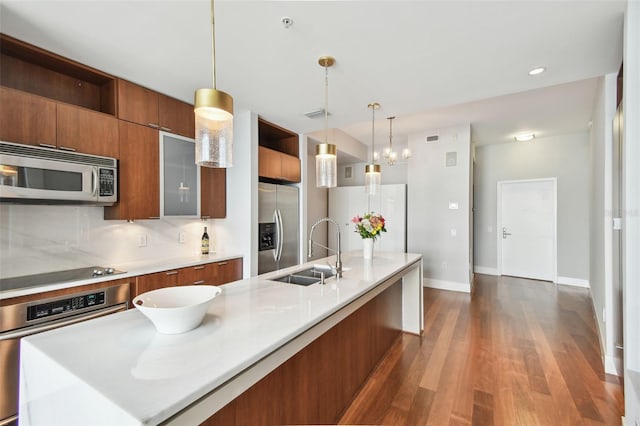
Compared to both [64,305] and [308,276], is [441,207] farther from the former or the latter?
[64,305]

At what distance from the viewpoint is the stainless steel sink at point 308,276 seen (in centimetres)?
221

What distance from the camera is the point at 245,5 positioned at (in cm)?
166

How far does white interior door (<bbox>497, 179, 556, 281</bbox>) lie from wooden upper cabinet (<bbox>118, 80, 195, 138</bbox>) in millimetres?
6127

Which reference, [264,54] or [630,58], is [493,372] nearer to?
[630,58]

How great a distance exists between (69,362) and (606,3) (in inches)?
120

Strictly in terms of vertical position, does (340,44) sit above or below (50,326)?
above

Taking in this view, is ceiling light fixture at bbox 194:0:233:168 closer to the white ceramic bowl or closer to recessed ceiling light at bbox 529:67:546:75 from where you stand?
the white ceramic bowl

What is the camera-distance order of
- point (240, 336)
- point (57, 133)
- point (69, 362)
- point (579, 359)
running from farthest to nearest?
point (579, 359) < point (57, 133) < point (240, 336) < point (69, 362)

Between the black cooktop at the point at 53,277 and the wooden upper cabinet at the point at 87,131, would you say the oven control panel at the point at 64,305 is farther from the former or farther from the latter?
the wooden upper cabinet at the point at 87,131

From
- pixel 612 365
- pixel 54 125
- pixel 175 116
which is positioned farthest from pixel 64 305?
pixel 612 365

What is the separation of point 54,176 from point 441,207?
206 inches

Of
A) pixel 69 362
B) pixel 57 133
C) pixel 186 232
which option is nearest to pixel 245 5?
pixel 57 133

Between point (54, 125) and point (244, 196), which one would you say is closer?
point (54, 125)

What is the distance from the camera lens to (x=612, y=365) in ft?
7.92
